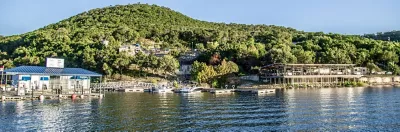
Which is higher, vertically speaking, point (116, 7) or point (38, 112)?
point (116, 7)

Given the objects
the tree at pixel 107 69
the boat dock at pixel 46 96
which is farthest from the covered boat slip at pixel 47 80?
the tree at pixel 107 69

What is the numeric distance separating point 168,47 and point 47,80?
5962 centimetres

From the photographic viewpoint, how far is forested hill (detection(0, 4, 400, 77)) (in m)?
81.1

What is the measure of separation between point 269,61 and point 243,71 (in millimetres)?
6113

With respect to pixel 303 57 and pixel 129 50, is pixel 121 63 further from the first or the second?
pixel 303 57

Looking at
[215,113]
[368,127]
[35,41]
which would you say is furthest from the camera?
[35,41]

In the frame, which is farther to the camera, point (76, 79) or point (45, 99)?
point (76, 79)

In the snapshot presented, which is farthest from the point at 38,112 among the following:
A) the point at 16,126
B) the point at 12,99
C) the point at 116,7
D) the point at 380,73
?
the point at 116,7

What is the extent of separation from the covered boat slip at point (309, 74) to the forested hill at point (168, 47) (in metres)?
5.35

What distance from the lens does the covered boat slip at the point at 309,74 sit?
230ft

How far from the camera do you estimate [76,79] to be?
54.0 meters

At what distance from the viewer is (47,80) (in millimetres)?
51625

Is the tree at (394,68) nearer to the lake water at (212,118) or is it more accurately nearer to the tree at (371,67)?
the tree at (371,67)

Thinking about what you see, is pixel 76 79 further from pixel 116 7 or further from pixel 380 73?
pixel 116 7
